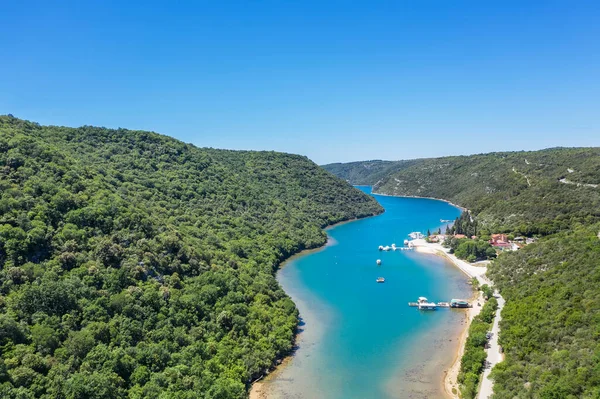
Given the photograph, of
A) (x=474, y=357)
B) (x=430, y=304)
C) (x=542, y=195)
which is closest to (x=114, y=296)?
(x=474, y=357)

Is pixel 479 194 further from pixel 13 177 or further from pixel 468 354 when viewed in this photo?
pixel 13 177

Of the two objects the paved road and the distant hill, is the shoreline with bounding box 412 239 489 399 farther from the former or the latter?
the distant hill

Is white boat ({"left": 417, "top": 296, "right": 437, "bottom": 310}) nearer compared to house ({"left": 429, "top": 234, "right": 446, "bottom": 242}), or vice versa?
white boat ({"left": 417, "top": 296, "right": 437, "bottom": 310})

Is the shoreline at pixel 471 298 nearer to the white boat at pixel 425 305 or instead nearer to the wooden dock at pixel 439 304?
the wooden dock at pixel 439 304

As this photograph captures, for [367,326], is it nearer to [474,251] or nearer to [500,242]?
[474,251]

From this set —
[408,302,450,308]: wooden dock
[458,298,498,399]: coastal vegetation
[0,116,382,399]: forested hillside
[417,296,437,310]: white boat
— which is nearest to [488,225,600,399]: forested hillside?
[458,298,498,399]: coastal vegetation
